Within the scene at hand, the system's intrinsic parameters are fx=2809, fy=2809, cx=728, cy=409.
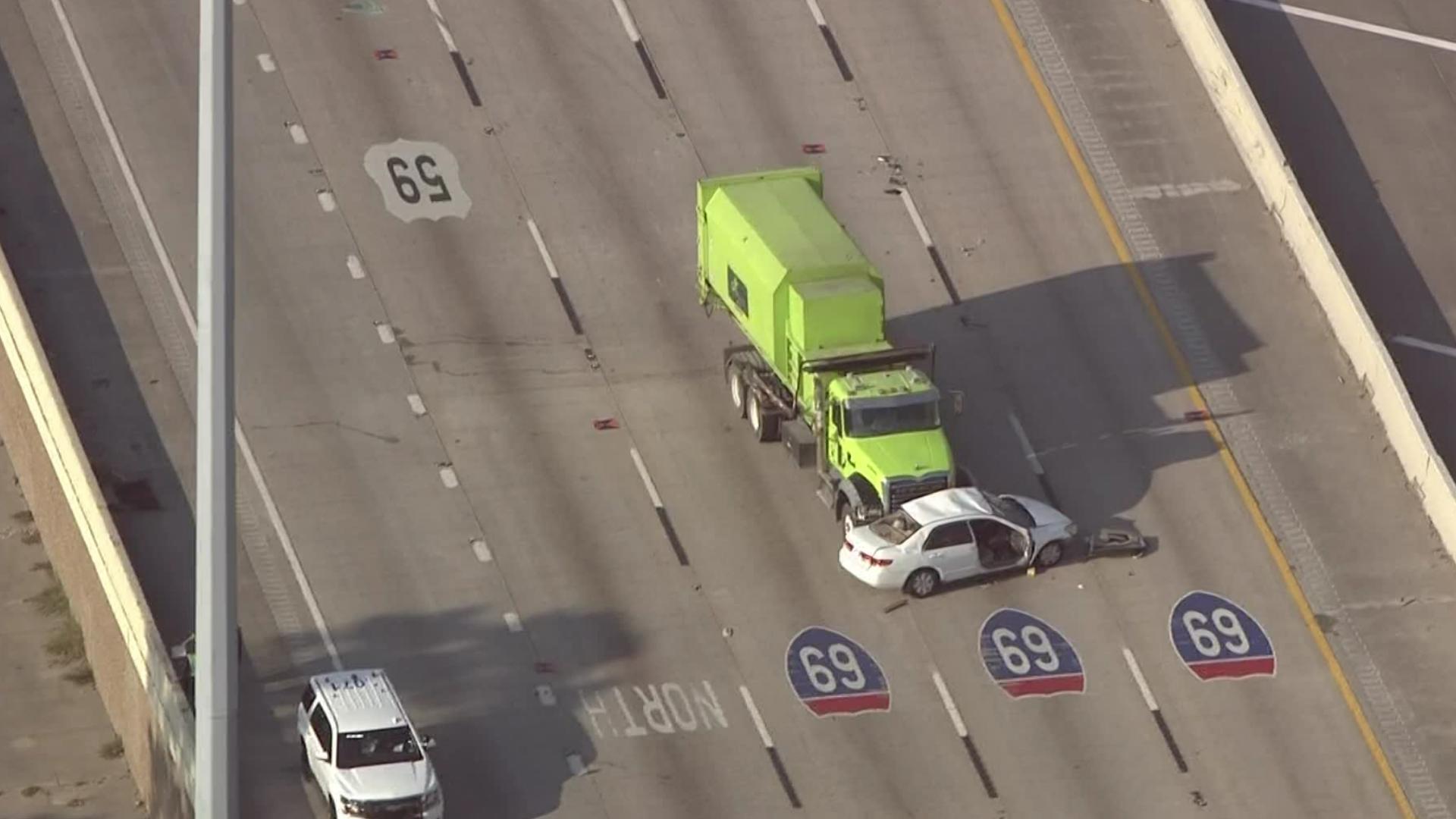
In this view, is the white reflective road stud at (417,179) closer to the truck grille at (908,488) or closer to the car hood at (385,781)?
the truck grille at (908,488)

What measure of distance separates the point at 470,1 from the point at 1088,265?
15.4 m

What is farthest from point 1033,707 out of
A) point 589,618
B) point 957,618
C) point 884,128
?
point 884,128

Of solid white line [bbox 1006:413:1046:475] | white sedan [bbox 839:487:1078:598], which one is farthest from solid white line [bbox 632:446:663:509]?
solid white line [bbox 1006:413:1046:475]

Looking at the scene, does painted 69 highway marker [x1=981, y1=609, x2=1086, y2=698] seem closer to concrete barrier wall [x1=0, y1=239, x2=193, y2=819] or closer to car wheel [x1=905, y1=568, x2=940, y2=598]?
car wheel [x1=905, y1=568, x2=940, y2=598]

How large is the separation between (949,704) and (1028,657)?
1.98 meters

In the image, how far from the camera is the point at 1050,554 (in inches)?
2048

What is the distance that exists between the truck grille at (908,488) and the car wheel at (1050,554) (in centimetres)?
248

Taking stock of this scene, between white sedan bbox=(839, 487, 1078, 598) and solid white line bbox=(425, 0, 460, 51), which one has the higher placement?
solid white line bbox=(425, 0, 460, 51)

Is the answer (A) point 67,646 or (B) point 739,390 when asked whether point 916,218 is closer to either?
(B) point 739,390

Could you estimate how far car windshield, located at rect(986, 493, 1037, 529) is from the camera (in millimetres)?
51281

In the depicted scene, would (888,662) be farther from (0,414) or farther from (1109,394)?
(0,414)

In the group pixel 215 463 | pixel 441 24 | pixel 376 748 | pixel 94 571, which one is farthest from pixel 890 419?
pixel 215 463

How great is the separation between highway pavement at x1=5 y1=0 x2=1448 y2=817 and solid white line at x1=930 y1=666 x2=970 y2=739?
0.20 ft

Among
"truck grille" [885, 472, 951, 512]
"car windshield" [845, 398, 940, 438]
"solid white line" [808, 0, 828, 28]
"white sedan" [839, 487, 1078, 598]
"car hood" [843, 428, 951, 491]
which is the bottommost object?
"white sedan" [839, 487, 1078, 598]
